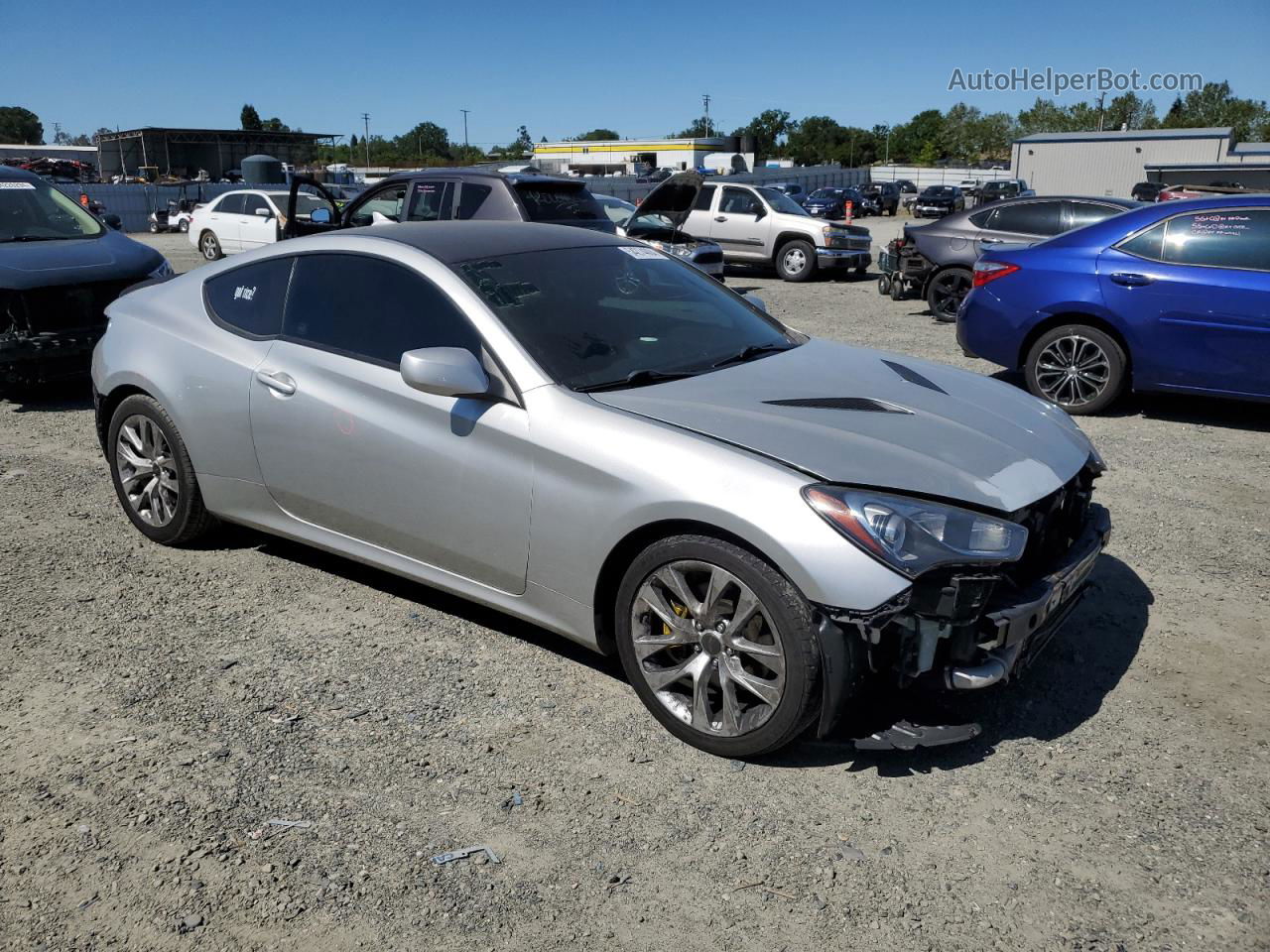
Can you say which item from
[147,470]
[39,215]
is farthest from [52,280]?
[147,470]

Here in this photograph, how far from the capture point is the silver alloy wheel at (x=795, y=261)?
17.9 metres

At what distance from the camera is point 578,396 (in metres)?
3.56

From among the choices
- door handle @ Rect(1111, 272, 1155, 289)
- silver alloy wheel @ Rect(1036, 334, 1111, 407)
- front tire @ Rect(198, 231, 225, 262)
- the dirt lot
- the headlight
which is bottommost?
front tire @ Rect(198, 231, 225, 262)

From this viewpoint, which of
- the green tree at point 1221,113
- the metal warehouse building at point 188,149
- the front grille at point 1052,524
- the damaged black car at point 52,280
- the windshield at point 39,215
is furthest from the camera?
the green tree at point 1221,113

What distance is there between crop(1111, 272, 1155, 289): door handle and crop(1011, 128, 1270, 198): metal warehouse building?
44.7 meters

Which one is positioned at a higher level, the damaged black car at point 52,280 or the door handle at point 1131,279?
the door handle at point 1131,279

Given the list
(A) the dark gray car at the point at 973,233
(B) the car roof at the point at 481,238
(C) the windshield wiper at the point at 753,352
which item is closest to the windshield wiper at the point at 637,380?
(C) the windshield wiper at the point at 753,352

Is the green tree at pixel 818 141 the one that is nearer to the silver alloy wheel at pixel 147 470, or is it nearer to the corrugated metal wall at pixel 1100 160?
the corrugated metal wall at pixel 1100 160

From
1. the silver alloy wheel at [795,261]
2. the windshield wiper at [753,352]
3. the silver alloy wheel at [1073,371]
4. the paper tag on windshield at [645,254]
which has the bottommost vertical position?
the silver alloy wheel at [795,261]

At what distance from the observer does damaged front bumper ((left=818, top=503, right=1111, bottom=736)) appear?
2961 millimetres

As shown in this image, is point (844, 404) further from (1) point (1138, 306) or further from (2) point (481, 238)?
(1) point (1138, 306)

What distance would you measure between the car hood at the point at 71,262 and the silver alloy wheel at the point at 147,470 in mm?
3568

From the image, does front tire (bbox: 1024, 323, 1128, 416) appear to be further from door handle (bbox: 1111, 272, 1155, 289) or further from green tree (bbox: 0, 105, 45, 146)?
green tree (bbox: 0, 105, 45, 146)

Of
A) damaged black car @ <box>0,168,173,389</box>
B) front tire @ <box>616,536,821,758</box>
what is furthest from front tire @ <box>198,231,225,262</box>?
front tire @ <box>616,536,821,758</box>
